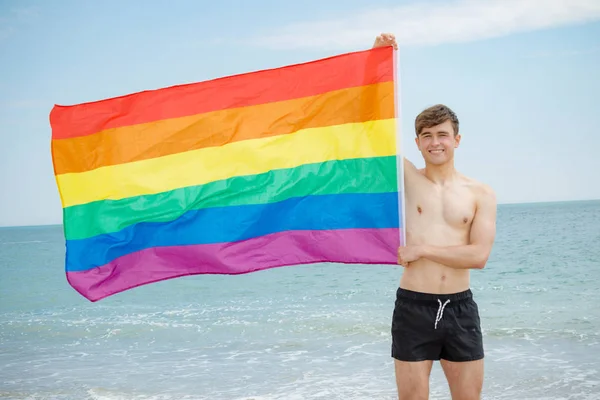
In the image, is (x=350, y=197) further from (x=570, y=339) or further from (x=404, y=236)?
Result: (x=570, y=339)

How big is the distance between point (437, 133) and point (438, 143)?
2.0 inches

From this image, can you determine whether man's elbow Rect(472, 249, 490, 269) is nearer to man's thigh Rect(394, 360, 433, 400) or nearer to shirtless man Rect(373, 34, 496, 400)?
shirtless man Rect(373, 34, 496, 400)

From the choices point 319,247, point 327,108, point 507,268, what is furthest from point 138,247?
point 507,268

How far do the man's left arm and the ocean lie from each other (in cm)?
361

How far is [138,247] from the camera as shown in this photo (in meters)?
3.90

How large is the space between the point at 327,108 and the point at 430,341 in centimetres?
142

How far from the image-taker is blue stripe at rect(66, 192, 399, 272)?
3.83m

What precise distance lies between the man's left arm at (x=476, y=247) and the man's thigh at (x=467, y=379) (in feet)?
1.66

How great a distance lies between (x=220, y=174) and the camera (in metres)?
3.93

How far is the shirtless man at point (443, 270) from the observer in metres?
3.40

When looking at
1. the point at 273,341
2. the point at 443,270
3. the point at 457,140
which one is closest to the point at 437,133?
the point at 457,140

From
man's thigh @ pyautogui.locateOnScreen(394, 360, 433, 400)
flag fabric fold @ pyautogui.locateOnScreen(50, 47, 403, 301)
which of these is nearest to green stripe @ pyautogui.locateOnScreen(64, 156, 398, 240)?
flag fabric fold @ pyautogui.locateOnScreen(50, 47, 403, 301)

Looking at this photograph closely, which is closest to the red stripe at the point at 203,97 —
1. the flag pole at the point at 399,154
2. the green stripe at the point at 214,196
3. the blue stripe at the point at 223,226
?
the flag pole at the point at 399,154

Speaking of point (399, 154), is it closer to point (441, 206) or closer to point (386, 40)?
point (441, 206)
